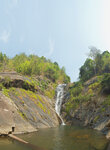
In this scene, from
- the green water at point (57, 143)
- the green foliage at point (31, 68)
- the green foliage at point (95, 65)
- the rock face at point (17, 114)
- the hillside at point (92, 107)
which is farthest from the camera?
the green foliage at point (31, 68)

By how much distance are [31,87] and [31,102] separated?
780 cm

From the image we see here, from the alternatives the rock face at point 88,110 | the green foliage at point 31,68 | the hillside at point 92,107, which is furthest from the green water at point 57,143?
the green foliage at point 31,68

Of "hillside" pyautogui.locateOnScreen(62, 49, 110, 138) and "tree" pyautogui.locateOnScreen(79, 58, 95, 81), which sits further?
"tree" pyautogui.locateOnScreen(79, 58, 95, 81)

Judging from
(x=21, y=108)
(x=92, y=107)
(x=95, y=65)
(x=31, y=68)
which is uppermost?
(x=31, y=68)

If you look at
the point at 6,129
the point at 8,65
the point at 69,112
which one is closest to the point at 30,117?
the point at 6,129

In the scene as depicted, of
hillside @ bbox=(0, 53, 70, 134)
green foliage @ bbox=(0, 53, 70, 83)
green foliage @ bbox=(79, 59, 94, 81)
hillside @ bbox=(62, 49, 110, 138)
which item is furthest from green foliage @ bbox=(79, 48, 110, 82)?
hillside @ bbox=(0, 53, 70, 134)

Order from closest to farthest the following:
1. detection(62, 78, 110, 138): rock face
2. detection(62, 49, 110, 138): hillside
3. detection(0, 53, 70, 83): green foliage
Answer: detection(62, 49, 110, 138): hillside
detection(62, 78, 110, 138): rock face
detection(0, 53, 70, 83): green foliage

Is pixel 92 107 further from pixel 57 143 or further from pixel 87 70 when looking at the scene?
pixel 87 70

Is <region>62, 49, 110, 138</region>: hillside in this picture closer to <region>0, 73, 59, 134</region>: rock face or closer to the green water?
the green water

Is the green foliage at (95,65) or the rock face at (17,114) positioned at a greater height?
the green foliage at (95,65)

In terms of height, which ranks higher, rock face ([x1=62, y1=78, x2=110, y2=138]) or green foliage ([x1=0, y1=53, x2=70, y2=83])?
green foliage ([x1=0, y1=53, x2=70, y2=83])

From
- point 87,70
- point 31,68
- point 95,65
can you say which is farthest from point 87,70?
point 31,68

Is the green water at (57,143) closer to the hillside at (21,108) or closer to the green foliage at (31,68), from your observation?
the hillside at (21,108)

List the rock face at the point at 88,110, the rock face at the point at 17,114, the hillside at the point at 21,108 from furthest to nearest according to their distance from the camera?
the rock face at the point at 88,110 → the hillside at the point at 21,108 → the rock face at the point at 17,114
